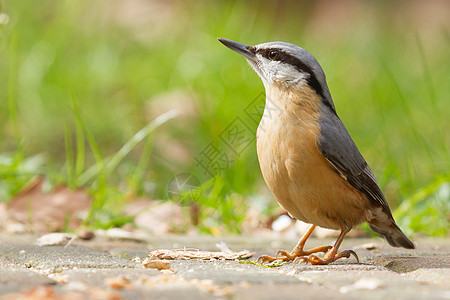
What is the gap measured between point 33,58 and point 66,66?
44cm

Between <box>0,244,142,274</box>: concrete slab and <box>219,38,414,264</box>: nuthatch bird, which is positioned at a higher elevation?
<box>219,38,414,264</box>: nuthatch bird

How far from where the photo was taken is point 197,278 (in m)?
2.43

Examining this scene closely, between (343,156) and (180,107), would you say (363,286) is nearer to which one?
(343,156)

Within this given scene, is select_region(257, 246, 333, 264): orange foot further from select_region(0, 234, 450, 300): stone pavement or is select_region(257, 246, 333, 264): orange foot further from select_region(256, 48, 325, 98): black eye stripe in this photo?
select_region(256, 48, 325, 98): black eye stripe

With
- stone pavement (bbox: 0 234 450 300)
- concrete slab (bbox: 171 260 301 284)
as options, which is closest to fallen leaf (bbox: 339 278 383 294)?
stone pavement (bbox: 0 234 450 300)

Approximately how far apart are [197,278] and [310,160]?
47.2 inches

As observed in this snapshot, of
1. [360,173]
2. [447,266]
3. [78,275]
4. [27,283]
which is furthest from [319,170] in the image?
[27,283]

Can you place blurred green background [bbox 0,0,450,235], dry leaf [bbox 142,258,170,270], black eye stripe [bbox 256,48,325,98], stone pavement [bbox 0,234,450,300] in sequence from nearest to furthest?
stone pavement [bbox 0,234,450,300] → dry leaf [bbox 142,258,170,270] → black eye stripe [bbox 256,48,325,98] → blurred green background [bbox 0,0,450,235]

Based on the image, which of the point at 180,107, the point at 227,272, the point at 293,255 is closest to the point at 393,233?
the point at 293,255

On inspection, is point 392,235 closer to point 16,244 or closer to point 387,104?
point 16,244

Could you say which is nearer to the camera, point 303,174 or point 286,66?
point 303,174

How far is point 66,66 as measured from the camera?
771 cm

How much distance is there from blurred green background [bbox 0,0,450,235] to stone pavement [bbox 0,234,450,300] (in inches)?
52.1

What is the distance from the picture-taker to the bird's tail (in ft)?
12.5
